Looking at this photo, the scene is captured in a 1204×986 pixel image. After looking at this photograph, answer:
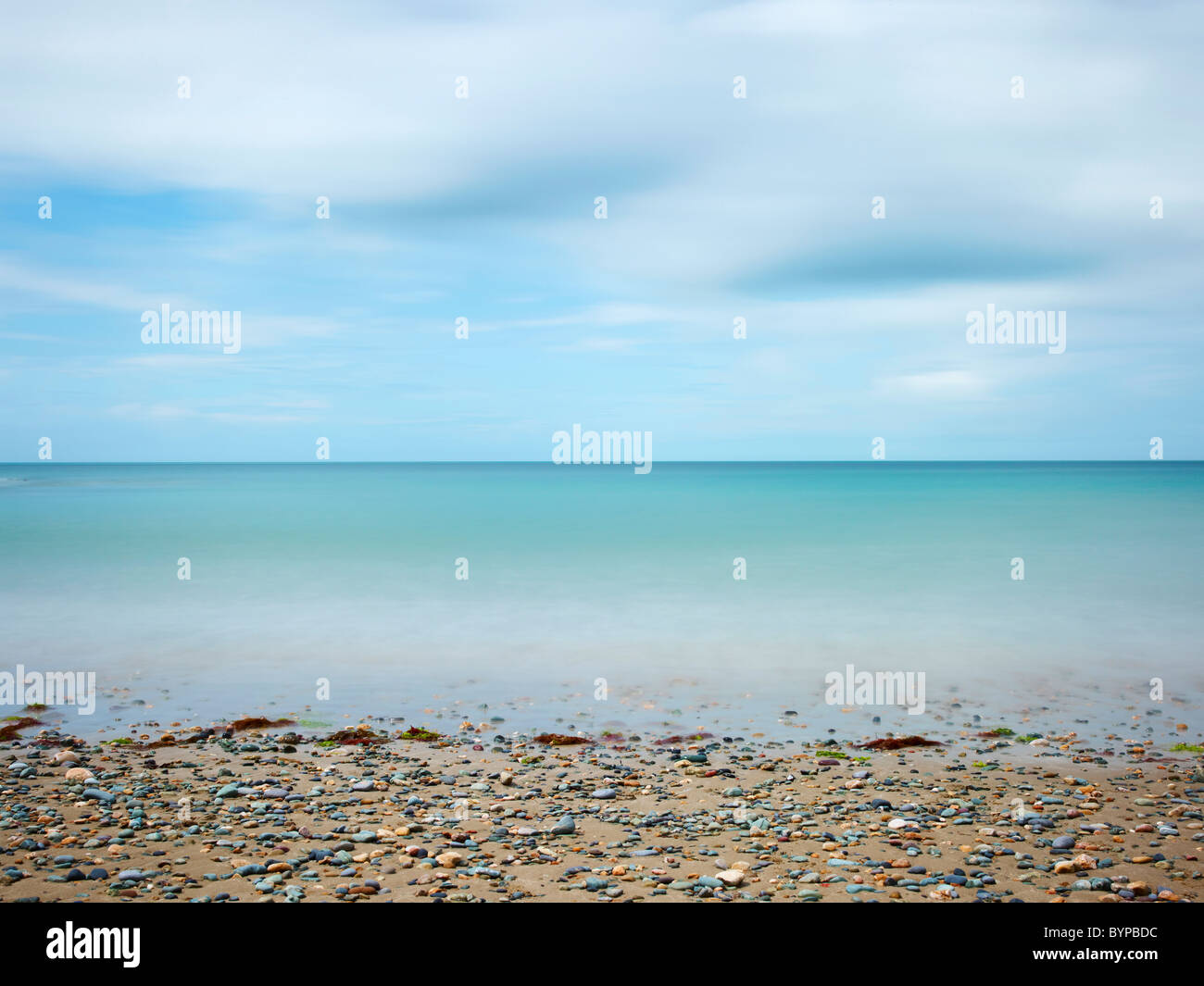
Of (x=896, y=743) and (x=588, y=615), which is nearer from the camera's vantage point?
(x=896, y=743)

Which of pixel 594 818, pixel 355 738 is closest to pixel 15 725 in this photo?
pixel 355 738

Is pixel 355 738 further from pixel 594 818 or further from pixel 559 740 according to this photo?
pixel 594 818

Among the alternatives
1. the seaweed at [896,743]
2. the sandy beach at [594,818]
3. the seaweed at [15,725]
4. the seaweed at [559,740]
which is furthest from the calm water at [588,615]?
the sandy beach at [594,818]

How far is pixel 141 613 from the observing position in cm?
1916

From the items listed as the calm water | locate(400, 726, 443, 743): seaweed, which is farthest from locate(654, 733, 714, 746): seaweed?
locate(400, 726, 443, 743): seaweed

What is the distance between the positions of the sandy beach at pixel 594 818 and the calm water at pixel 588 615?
2014 mm

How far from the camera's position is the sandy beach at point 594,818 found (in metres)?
6.17

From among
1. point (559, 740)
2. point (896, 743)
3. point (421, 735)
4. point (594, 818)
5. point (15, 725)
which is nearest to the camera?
point (594, 818)

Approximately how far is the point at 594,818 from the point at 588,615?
1173 centimetres

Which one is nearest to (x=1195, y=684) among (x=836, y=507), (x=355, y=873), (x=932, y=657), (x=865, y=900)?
(x=932, y=657)

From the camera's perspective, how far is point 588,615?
63.4ft

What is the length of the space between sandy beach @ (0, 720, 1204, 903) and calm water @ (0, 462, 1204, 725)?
6.61 ft

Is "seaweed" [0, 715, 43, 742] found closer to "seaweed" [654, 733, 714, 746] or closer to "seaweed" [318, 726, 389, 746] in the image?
"seaweed" [318, 726, 389, 746]

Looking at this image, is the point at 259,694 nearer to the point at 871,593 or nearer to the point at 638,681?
the point at 638,681
